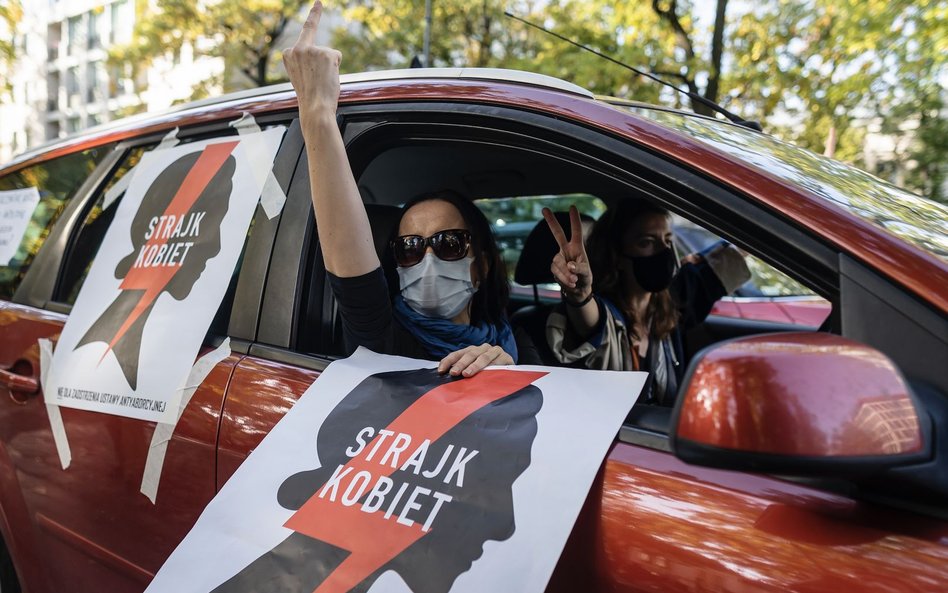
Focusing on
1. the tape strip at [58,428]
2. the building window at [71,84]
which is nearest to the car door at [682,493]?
the tape strip at [58,428]

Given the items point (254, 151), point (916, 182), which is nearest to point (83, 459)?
point (254, 151)

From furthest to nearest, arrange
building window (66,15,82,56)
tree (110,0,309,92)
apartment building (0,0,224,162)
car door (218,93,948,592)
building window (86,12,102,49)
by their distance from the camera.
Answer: building window (66,15,82,56) → building window (86,12,102,49) → apartment building (0,0,224,162) → tree (110,0,309,92) → car door (218,93,948,592)

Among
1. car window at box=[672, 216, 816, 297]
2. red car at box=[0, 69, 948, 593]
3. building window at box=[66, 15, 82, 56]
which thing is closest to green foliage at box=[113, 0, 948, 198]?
car window at box=[672, 216, 816, 297]

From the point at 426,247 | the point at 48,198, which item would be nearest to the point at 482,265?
the point at 426,247

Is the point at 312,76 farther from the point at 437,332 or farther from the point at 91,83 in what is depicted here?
the point at 91,83

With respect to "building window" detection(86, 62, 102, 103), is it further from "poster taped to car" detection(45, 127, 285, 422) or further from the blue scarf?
the blue scarf

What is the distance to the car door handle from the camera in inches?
77.4

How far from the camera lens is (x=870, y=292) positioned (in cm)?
102

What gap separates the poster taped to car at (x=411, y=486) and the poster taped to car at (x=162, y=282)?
396 mm

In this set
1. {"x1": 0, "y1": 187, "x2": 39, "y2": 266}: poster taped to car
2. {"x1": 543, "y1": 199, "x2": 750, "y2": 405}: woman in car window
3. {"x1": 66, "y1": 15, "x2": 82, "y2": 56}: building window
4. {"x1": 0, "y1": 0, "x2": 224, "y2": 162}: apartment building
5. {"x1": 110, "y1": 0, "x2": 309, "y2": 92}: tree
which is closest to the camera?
{"x1": 543, "y1": 199, "x2": 750, "y2": 405}: woman in car window

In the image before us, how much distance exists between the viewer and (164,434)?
5.45ft

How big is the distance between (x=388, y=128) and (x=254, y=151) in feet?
1.31

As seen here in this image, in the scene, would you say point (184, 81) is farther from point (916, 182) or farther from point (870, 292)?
point (870, 292)

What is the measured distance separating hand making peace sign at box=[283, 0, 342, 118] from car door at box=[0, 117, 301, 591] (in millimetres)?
226
